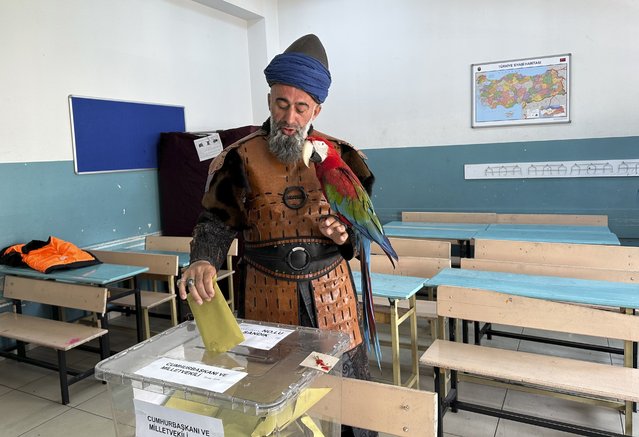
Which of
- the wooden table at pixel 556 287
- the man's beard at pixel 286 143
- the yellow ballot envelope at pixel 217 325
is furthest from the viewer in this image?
the wooden table at pixel 556 287

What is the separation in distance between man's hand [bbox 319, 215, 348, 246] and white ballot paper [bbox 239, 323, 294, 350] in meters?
0.26

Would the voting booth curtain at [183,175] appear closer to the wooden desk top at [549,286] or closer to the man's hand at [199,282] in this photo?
the wooden desk top at [549,286]

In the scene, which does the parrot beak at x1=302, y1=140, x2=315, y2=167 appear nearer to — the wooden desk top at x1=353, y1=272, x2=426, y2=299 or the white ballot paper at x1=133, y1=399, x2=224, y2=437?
the white ballot paper at x1=133, y1=399, x2=224, y2=437

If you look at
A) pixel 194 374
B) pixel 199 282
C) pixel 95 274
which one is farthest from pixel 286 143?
pixel 95 274

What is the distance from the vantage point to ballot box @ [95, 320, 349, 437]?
0.88 m

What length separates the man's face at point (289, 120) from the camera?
4.42 feet

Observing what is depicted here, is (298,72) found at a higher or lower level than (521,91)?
lower

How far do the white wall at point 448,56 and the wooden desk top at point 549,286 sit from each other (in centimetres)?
225

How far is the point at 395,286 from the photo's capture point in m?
2.84

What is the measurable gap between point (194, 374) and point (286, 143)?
659 millimetres

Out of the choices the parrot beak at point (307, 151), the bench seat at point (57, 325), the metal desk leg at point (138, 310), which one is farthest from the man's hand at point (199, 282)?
the metal desk leg at point (138, 310)

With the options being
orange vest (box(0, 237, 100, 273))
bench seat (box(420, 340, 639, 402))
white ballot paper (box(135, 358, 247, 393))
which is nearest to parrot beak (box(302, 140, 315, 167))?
white ballot paper (box(135, 358, 247, 393))

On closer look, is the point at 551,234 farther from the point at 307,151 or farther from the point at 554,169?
the point at 307,151

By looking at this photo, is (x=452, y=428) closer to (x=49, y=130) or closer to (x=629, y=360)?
(x=629, y=360)
